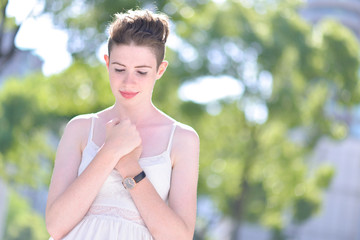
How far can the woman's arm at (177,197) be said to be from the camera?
2.16 m

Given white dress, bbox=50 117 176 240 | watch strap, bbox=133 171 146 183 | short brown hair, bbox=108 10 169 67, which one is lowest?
white dress, bbox=50 117 176 240

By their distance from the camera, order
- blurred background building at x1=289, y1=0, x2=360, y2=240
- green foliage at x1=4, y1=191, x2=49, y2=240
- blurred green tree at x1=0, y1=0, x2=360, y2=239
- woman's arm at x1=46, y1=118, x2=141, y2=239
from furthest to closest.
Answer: blurred background building at x1=289, y1=0, x2=360, y2=240 → green foliage at x1=4, y1=191, x2=49, y2=240 → blurred green tree at x1=0, y1=0, x2=360, y2=239 → woman's arm at x1=46, y1=118, x2=141, y2=239

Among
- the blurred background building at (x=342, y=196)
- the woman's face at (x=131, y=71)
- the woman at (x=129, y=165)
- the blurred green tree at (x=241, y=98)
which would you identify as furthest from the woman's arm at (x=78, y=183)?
the blurred background building at (x=342, y=196)

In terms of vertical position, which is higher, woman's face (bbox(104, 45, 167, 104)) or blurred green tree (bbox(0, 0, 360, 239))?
woman's face (bbox(104, 45, 167, 104))

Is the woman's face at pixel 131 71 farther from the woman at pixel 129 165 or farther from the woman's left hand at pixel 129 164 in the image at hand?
the woman's left hand at pixel 129 164

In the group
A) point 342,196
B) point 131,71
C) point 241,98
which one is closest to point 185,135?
point 131,71

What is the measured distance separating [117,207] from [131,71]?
461 millimetres

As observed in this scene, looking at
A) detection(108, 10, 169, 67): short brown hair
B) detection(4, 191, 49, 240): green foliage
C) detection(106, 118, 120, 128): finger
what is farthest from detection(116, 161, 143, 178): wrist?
detection(4, 191, 49, 240): green foliage

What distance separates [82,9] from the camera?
11.3 meters

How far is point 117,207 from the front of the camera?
88.0 inches

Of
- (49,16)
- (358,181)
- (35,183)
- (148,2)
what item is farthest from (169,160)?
(358,181)

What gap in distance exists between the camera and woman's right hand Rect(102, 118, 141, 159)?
85.9 inches

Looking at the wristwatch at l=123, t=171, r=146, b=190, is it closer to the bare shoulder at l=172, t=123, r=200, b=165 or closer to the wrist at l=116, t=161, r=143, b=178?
the wrist at l=116, t=161, r=143, b=178

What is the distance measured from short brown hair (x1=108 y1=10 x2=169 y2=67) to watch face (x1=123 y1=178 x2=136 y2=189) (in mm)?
428
